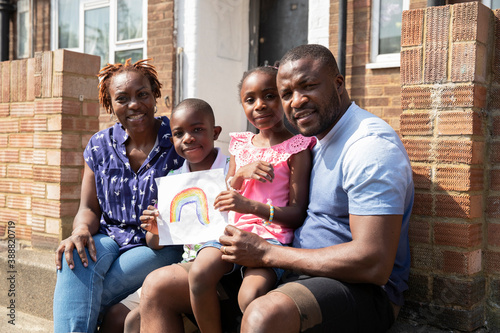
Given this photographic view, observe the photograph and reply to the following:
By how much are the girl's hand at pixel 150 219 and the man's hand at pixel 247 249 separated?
23.9 inches

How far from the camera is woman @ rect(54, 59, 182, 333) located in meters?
2.72

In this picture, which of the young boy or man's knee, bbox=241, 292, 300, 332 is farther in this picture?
the young boy

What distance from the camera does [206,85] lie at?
651 centimetres

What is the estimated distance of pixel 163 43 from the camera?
262 inches

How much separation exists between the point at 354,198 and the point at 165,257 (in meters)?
1.27

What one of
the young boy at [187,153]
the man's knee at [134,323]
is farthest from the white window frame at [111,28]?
the man's knee at [134,323]

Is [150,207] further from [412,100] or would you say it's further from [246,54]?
[246,54]

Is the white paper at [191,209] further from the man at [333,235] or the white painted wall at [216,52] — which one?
the white painted wall at [216,52]

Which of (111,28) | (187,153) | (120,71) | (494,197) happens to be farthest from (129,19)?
(494,197)

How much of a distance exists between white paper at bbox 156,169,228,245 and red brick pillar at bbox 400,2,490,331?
0.95 metres

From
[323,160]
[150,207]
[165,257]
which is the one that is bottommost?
[165,257]

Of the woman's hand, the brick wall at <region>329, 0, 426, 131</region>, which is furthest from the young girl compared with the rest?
the brick wall at <region>329, 0, 426, 131</region>

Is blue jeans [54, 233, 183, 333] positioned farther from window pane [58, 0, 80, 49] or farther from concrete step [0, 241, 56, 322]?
window pane [58, 0, 80, 49]

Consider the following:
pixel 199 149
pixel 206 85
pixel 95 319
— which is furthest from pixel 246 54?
pixel 95 319
